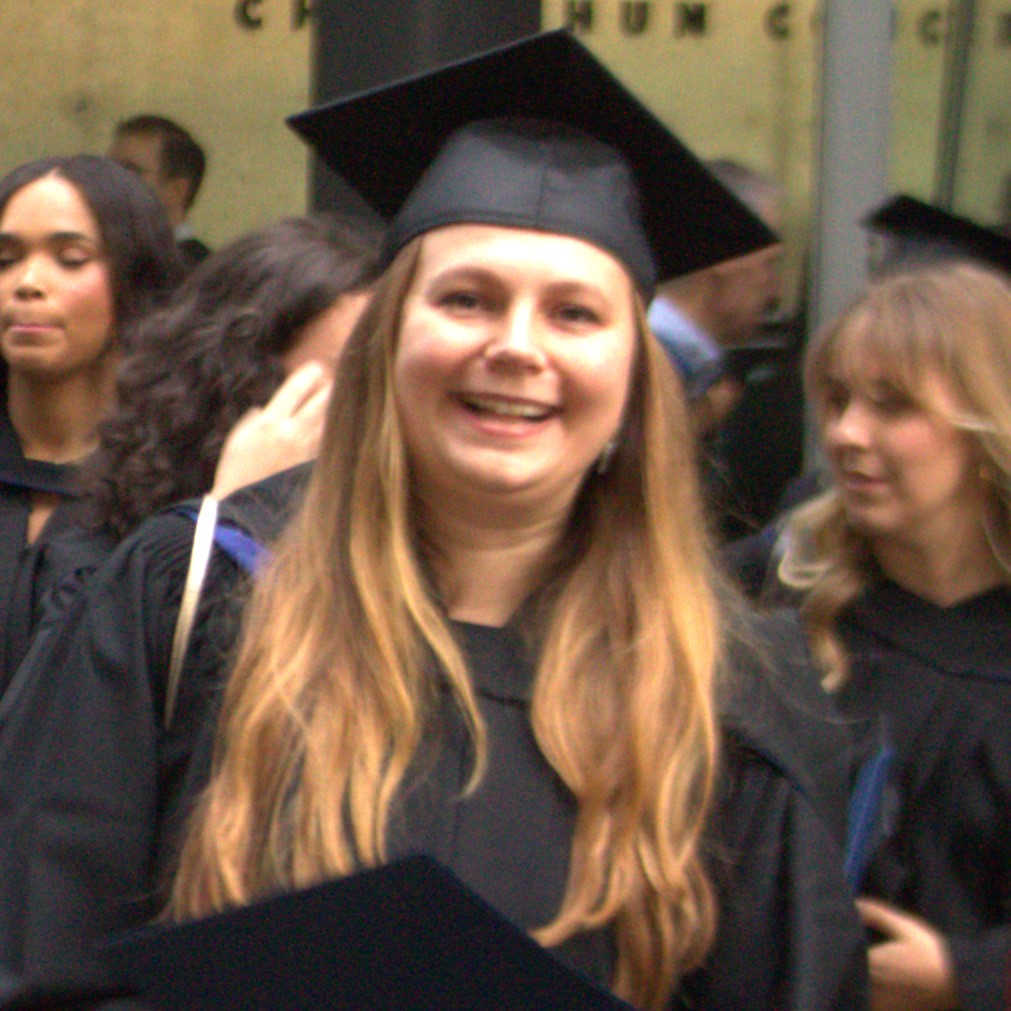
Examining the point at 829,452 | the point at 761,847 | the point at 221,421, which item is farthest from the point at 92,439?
the point at 761,847

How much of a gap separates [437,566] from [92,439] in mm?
1548

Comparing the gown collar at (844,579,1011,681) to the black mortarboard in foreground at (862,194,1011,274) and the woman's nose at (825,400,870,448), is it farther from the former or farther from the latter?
the black mortarboard in foreground at (862,194,1011,274)

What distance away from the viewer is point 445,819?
2.05m

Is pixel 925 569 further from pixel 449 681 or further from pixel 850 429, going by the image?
pixel 449 681

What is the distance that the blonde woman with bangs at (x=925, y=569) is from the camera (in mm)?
2625

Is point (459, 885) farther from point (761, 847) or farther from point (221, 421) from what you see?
point (221, 421)

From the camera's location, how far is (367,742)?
206cm

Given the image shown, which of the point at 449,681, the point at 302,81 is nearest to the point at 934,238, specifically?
the point at 449,681

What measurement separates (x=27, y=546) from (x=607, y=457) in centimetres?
153

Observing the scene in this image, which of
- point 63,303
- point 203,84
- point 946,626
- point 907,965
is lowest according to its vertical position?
point 907,965

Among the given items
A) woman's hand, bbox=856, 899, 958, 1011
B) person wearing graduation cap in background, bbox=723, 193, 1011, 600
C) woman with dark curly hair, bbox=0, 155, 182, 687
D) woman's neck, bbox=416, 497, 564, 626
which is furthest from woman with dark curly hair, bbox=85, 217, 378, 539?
woman's hand, bbox=856, 899, 958, 1011

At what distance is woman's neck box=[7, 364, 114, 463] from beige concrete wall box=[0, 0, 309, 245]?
1.45 meters

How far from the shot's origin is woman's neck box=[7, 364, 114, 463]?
12.0ft

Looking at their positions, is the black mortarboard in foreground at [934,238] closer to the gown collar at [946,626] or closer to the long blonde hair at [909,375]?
the long blonde hair at [909,375]
